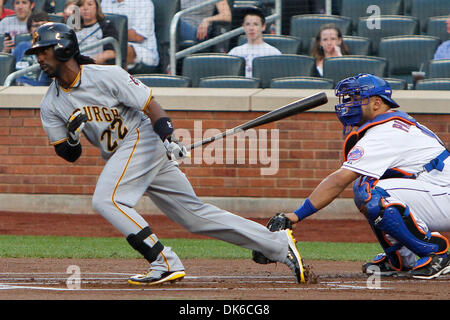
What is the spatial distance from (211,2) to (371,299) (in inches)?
305

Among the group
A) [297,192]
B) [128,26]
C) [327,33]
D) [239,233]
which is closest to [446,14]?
[327,33]

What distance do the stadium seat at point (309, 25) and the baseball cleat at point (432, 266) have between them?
6164mm

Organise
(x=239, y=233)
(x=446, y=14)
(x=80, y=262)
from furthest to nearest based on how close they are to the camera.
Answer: (x=446, y=14)
(x=80, y=262)
(x=239, y=233)

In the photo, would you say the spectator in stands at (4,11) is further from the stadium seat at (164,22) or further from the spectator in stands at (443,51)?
the spectator in stands at (443,51)

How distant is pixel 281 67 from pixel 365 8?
Result: 1.69 meters

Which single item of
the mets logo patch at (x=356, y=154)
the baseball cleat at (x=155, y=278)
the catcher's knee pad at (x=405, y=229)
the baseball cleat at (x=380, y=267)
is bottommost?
the baseball cleat at (x=380, y=267)

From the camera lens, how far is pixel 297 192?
10.4m

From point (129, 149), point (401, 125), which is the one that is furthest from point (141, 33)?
point (401, 125)

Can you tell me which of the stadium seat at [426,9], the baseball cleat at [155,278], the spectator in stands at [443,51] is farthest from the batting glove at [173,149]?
the stadium seat at [426,9]

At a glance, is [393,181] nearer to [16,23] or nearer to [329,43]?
[329,43]

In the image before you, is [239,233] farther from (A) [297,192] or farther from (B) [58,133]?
(A) [297,192]

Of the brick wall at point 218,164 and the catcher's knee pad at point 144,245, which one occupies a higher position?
the catcher's knee pad at point 144,245

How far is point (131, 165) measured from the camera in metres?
5.11

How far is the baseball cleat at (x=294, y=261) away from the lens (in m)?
5.20
